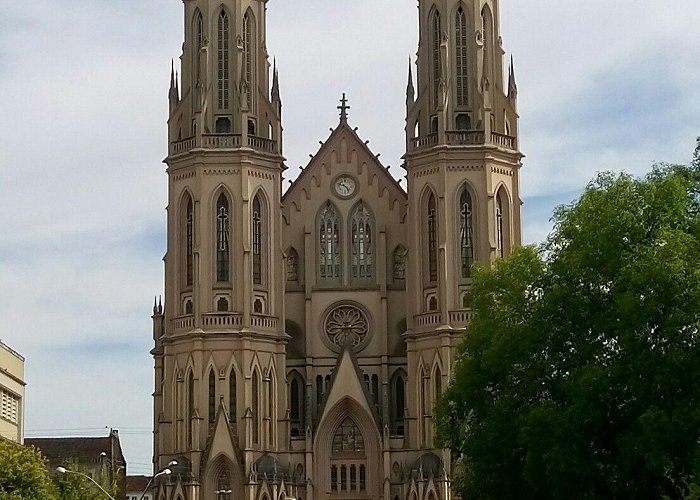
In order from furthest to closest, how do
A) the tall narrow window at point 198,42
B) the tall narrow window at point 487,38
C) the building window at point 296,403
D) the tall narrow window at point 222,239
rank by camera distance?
the tall narrow window at point 198,42 → the building window at point 296,403 → the tall narrow window at point 487,38 → the tall narrow window at point 222,239

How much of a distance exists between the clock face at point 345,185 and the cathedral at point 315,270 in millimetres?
105

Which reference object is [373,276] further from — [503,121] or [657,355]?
[657,355]

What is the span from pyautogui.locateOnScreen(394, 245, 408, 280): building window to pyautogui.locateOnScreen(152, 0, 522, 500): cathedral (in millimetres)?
116

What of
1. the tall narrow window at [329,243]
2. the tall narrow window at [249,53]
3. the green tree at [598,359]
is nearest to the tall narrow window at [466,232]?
the tall narrow window at [329,243]

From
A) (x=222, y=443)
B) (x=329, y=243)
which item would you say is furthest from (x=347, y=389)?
(x=329, y=243)

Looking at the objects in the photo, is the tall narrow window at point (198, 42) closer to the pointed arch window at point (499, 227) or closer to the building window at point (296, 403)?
the building window at point (296, 403)

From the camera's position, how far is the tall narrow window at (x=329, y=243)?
355 ft

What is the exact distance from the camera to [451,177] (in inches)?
4097

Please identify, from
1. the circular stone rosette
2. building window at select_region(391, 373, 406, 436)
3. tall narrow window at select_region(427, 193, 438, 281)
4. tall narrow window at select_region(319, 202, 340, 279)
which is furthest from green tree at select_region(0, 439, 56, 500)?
tall narrow window at select_region(319, 202, 340, 279)

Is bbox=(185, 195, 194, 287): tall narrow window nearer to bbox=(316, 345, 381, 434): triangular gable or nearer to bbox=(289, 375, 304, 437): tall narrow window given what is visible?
bbox=(289, 375, 304, 437): tall narrow window

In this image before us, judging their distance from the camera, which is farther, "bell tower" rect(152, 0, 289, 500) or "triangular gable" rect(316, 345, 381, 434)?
"triangular gable" rect(316, 345, 381, 434)

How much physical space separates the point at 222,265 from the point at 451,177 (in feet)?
45.0

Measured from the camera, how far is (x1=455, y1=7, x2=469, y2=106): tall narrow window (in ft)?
347

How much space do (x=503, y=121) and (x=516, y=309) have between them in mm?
43085
